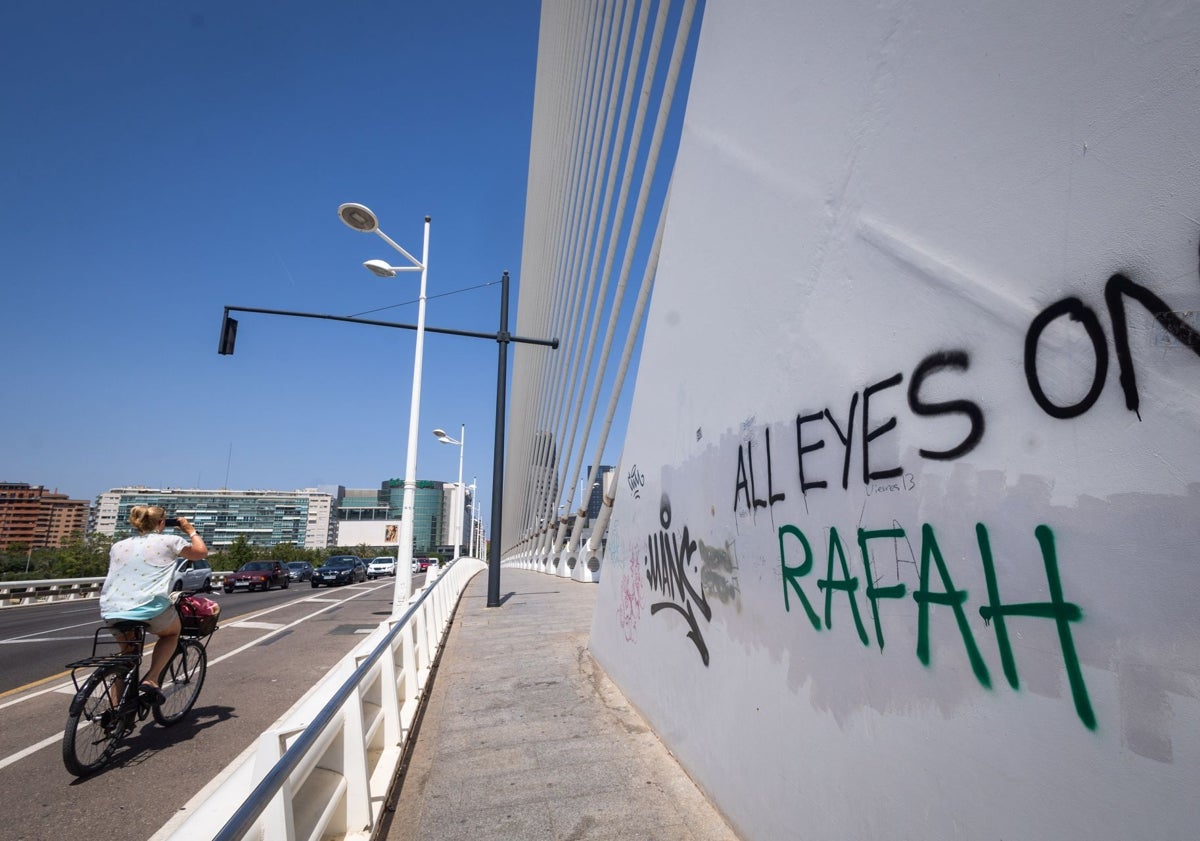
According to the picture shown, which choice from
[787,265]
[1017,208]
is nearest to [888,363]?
[1017,208]

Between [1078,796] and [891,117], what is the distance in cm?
242

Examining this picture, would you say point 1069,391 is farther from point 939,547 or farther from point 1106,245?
point 939,547

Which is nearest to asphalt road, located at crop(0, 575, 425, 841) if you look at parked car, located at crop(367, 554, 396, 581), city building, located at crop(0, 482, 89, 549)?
parked car, located at crop(367, 554, 396, 581)

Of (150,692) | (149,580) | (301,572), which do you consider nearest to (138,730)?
(150,692)

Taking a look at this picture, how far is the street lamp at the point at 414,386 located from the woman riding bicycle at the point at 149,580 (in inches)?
176

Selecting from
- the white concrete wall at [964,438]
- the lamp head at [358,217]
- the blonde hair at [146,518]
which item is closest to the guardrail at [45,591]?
the lamp head at [358,217]

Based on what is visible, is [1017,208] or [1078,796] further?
[1017,208]

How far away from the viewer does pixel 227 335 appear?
11.3 m

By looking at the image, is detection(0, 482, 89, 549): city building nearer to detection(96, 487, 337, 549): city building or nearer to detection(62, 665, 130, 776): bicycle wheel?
detection(96, 487, 337, 549): city building

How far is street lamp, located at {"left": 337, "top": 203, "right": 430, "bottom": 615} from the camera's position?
962cm

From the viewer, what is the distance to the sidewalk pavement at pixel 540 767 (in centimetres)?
308

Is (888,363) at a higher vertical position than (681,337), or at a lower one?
Answer: lower

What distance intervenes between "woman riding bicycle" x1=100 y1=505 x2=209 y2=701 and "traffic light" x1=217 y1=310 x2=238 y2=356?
7.86 meters

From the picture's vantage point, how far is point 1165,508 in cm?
139
